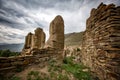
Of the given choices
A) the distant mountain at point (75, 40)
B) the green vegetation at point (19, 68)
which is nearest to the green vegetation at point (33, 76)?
the green vegetation at point (19, 68)

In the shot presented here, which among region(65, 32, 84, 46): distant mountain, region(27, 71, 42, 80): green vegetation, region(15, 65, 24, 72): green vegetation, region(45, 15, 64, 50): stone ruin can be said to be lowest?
region(27, 71, 42, 80): green vegetation

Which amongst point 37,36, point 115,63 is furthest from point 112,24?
point 37,36

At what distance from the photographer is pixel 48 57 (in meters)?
7.12

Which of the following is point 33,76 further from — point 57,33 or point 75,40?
point 75,40

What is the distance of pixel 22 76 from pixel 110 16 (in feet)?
17.0

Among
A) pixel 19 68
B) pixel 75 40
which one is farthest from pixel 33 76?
pixel 75 40

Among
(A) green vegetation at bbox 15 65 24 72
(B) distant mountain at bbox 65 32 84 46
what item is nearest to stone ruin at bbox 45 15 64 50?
(A) green vegetation at bbox 15 65 24 72

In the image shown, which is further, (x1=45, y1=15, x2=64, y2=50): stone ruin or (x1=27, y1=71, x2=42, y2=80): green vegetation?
(x1=45, y1=15, x2=64, y2=50): stone ruin

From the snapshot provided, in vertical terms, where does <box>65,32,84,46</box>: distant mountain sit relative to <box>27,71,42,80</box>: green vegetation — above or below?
above

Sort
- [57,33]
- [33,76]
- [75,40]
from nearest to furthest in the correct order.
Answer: [33,76]
[57,33]
[75,40]

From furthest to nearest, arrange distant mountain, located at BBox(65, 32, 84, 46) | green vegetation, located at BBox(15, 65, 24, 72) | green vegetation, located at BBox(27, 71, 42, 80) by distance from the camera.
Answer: distant mountain, located at BBox(65, 32, 84, 46), green vegetation, located at BBox(15, 65, 24, 72), green vegetation, located at BBox(27, 71, 42, 80)

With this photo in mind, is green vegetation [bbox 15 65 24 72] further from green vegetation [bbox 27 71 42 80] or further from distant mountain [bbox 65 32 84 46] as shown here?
distant mountain [bbox 65 32 84 46]

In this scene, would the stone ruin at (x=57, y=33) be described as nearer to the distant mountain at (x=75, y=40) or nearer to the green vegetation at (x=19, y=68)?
the green vegetation at (x=19, y=68)

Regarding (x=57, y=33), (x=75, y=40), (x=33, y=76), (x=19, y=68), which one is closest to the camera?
(x=33, y=76)
